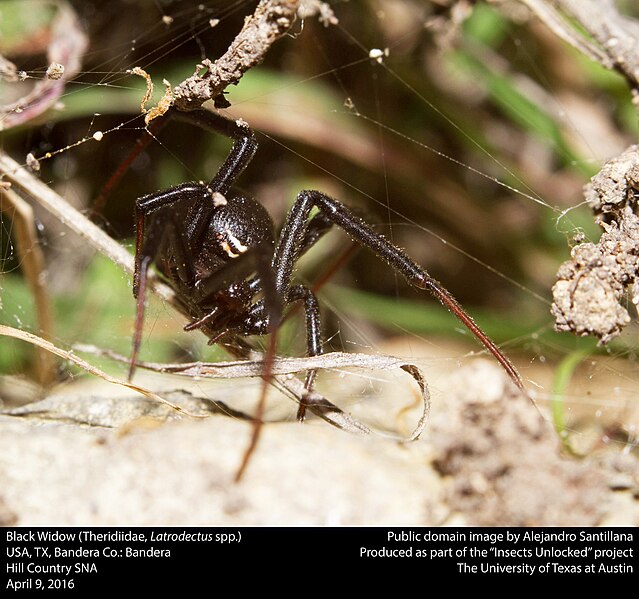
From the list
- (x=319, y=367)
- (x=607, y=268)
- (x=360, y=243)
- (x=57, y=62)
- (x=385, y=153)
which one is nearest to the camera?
(x=607, y=268)

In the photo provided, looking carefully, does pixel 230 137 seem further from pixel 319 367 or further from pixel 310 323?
pixel 319 367

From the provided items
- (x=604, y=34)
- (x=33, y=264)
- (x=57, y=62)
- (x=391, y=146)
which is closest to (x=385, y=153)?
(x=391, y=146)

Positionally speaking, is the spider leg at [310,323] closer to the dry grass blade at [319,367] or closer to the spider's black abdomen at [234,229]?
the dry grass blade at [319,367]

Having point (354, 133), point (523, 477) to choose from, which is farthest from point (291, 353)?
point (354, 133)

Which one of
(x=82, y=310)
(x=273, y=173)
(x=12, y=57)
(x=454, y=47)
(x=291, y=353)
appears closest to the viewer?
(x=291, y=353)

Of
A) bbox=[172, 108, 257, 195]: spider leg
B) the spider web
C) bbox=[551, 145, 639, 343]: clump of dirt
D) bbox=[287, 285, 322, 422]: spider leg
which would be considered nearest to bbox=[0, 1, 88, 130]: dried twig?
the spider web

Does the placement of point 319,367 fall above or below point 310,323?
below
